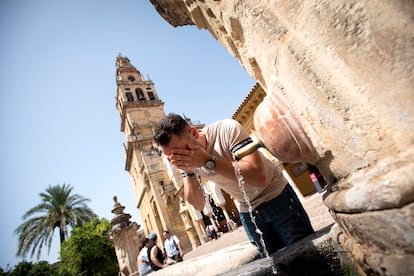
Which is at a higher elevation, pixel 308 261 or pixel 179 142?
pixel 179 142

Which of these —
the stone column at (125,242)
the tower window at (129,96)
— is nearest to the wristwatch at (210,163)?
the stone column at (125,242)

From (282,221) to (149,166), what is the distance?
26939mm

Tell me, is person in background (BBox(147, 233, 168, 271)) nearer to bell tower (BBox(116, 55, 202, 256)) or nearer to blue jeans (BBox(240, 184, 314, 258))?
blue jeans (BBox(240, 184, 314, 258))

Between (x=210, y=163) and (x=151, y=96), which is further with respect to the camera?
(x=151, y=96)

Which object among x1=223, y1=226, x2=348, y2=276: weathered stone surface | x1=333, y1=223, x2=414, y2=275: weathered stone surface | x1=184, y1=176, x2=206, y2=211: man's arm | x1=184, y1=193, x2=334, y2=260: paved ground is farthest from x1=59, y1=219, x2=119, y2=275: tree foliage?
x1=333, y1=223, x2=414, y2=275: weathered stone surface

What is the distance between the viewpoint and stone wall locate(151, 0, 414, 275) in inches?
27.8

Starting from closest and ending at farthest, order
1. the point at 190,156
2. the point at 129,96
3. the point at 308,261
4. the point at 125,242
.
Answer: the point at 308,261 < the point at 190,156 < the point at 125,242 < the point at 129,96

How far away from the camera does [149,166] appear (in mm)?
27516

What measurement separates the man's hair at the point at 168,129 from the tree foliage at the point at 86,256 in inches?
788

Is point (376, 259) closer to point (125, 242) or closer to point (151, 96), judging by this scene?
point (125, 242)

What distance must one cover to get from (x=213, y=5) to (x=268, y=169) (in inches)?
48.3

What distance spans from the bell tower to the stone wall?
2203 centimetres

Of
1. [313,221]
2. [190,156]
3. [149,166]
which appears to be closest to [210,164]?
[190,156]

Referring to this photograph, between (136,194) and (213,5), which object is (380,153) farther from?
(136,194)
